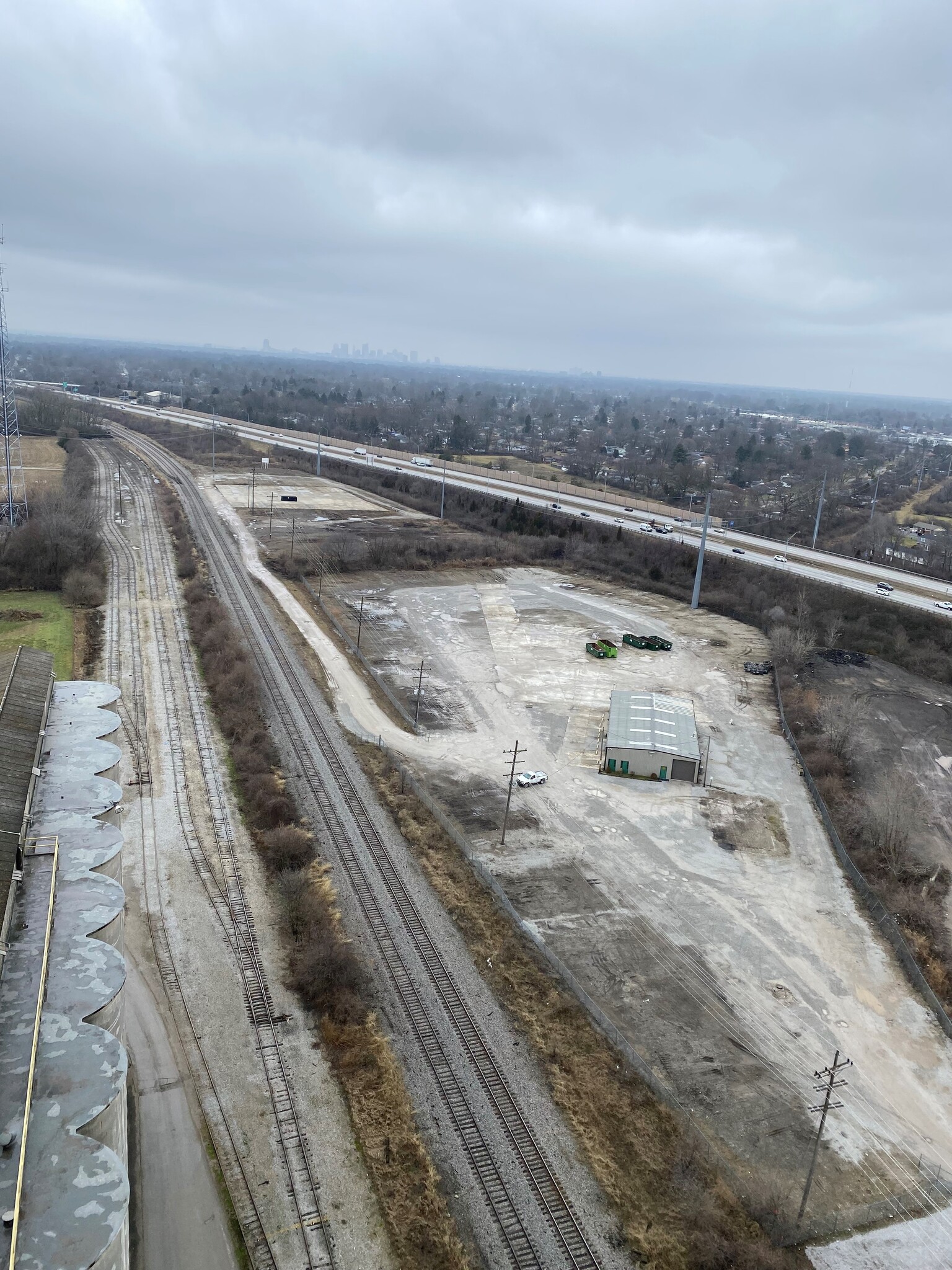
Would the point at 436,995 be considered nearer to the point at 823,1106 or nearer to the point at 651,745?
the point at 823,1106

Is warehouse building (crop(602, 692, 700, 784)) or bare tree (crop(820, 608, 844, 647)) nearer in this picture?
warehouse building (crop(602, 692, 700, 784))

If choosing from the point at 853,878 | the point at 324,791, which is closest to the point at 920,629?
the point at 853,878

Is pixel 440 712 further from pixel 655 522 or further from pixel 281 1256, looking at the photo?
pixel 655 522

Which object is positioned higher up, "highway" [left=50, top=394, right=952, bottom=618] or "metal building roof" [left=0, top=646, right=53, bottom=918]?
"highway" [left=50, top=394, right=952, bottom=618]

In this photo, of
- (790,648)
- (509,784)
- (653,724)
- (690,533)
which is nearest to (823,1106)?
(509,784)

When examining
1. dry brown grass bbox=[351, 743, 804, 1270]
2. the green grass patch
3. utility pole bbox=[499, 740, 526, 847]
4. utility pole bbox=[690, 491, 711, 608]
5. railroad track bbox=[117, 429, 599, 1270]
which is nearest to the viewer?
dry brown grass bbox=[351, 743, 804, 1270]

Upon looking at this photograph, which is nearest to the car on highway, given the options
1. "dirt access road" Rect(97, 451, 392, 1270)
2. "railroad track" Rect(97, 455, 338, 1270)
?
"dirt access road" Rect(97, 451, 392, 1270)

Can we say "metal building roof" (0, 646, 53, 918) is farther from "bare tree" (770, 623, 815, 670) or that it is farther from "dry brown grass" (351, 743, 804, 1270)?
"bare tree" (770, 623, 815, 670)
